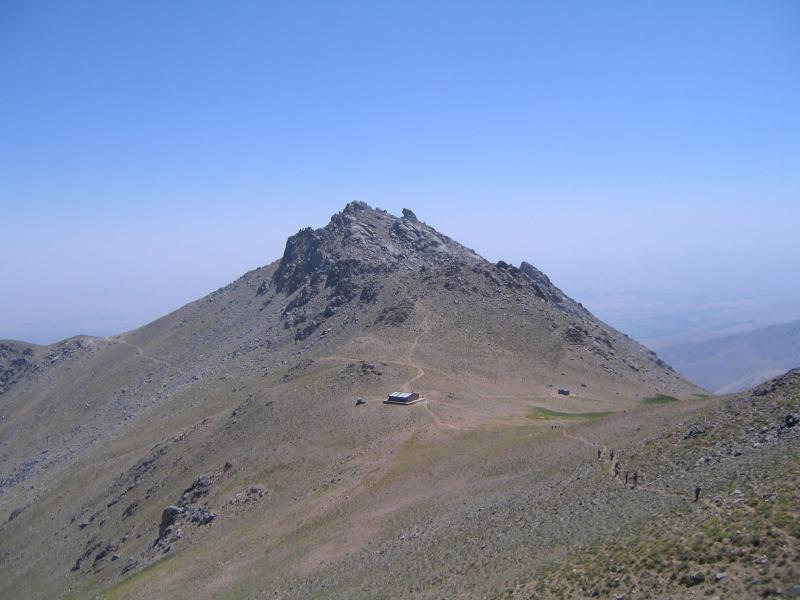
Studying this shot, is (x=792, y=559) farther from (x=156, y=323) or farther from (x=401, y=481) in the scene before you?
(x=156, y=323)

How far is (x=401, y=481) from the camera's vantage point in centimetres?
4931

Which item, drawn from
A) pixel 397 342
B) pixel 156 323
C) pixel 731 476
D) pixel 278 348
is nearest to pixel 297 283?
pixel 278 348

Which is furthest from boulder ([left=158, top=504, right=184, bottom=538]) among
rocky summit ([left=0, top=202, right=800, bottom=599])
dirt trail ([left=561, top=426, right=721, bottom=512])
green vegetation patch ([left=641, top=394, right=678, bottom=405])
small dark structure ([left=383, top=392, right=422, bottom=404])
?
green vegetation patch ([left=641, top=394, right=678, bottom=405])

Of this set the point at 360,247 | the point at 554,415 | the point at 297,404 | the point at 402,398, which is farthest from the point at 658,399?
the point at 360,247

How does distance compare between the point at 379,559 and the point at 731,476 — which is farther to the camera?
the point at 379,559

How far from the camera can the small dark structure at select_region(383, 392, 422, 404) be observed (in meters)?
68.2

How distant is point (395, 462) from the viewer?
2120 inches

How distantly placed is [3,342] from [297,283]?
10209cm

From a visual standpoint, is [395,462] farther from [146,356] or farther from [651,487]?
[146,356]

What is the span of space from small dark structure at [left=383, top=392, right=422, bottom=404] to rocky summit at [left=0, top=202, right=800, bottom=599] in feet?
1.84

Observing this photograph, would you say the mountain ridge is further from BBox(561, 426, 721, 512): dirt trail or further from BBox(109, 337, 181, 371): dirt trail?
BBox(561, 426, 721, 512): dirt trail

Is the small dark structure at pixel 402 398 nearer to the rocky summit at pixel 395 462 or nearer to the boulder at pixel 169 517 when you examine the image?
the rocky summit at pixel 395 462

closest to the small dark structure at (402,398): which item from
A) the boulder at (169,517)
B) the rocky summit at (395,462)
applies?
the rocky summit at (395,462)

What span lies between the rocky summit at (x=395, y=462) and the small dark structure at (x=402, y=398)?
56cm
